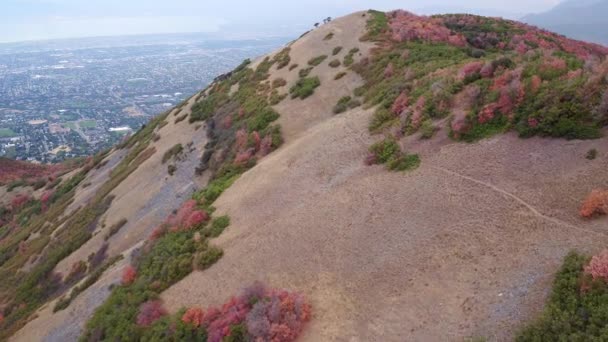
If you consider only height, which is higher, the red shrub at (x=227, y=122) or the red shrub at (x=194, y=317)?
the red shrub at (x=227, y=122)

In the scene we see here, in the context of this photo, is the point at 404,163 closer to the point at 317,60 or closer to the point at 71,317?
the point at 71,317

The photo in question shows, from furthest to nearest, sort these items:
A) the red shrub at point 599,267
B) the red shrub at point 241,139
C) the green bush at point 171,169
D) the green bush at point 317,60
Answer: the green bush at point 317,60 < the green bush at point 171,169 < the red shrub at point 241,139 < the red shrub at point 599,267

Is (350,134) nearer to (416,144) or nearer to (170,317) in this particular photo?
(416,144)

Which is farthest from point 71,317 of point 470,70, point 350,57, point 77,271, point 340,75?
point 350,57

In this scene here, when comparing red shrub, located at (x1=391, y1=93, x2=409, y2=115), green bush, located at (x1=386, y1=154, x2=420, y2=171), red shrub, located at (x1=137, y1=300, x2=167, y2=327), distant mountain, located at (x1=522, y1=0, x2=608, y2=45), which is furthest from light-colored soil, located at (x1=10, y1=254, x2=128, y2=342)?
distant mountain, located at (x1=522, y1=0, x2=608, y2=45)

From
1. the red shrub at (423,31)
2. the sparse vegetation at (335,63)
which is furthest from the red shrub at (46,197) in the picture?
the red shrub at (423,31)

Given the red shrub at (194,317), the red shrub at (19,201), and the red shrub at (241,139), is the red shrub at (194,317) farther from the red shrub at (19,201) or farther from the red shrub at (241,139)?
the red shrub at (19,201)

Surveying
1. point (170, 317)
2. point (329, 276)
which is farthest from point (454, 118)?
point (170, 317)
